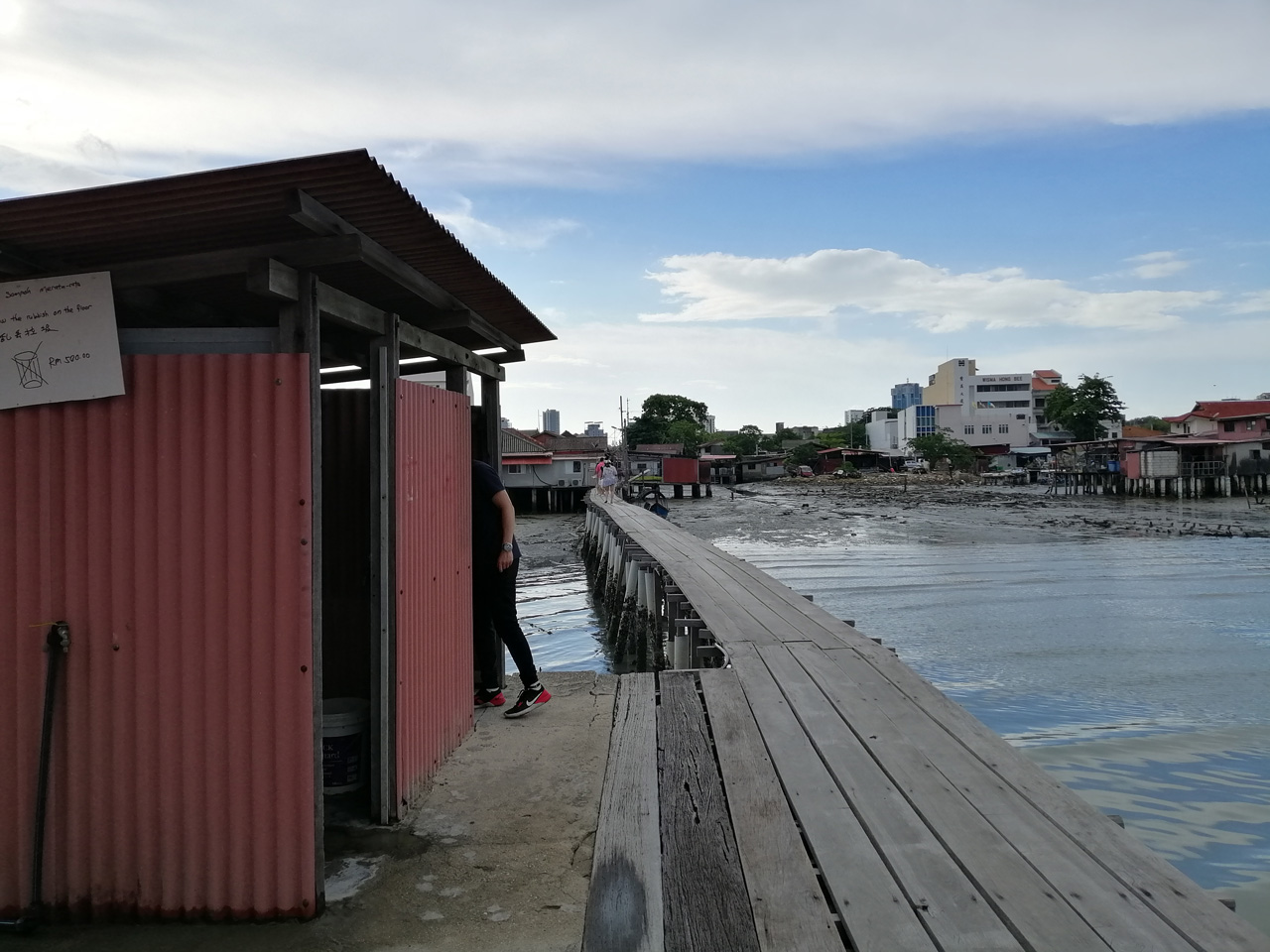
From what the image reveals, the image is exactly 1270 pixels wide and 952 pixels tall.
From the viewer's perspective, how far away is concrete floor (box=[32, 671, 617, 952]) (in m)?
2.83

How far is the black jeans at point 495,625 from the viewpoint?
5223 mm

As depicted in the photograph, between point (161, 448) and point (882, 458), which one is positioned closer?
point (161, 448)

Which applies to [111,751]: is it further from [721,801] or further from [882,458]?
[882,458]

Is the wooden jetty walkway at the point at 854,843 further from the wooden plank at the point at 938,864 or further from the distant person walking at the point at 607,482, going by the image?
the distant person walking at the point at 607,482

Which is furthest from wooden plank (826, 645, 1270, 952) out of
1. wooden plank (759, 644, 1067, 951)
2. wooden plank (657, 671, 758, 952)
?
wooden plank (657, 671, 758, 952)

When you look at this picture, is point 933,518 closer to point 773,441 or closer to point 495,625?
point 495,625

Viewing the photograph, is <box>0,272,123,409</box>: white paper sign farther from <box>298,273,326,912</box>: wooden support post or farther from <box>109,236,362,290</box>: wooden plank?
<box>298,273,326,912</box>: wooden support post

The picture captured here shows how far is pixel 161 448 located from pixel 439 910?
1919 millimetres

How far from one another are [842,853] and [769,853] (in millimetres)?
258

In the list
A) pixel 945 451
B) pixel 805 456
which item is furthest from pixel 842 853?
pixel 805 456

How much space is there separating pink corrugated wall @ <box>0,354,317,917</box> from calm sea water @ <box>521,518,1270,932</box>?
563 cm

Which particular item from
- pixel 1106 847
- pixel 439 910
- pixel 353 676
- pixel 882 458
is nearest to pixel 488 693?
pixel 353 676

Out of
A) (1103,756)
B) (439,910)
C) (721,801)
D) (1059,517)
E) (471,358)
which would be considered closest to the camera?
(439,910)

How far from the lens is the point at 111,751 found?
3059 millimetres
